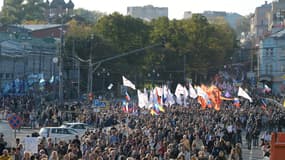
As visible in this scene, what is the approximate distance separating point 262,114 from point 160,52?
200 ft

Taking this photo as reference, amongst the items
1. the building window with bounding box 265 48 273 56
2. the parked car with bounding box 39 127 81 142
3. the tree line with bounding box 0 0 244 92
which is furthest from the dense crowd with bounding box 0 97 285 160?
the building window with bounding box 265 48 273 56

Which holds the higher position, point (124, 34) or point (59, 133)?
point (124, 34)

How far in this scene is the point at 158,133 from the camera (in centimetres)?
3166

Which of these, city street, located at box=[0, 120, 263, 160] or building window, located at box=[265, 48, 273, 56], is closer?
city street, located at box=[0, 120, 263, 160]

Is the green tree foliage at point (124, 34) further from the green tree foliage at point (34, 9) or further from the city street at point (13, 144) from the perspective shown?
the green tree foliage at point (34, 9)

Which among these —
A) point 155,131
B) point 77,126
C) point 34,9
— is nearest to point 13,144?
point 155,131

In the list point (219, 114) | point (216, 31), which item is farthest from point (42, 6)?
point (219, 114)

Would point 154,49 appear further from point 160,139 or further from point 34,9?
point 34,9

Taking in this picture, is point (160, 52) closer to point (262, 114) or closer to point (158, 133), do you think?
point (262, 114)

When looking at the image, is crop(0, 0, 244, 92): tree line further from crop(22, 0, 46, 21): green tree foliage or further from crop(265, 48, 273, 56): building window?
crop(22, 0, 46, 21): green tree foliage

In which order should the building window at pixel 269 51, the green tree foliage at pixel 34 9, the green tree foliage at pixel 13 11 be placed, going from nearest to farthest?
the building window at pixel 269 51, the green tree foliage at pixel 13 11, the green tree foliage at pixel 34 9

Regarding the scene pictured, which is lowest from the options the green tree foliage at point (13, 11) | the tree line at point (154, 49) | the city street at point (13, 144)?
the city street at point (13, 144)

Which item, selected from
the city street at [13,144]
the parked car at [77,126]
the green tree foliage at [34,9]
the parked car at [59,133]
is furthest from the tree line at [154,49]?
the green tree foliage at [34,9]

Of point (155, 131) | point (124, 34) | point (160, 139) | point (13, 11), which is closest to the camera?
point (160, 139)
